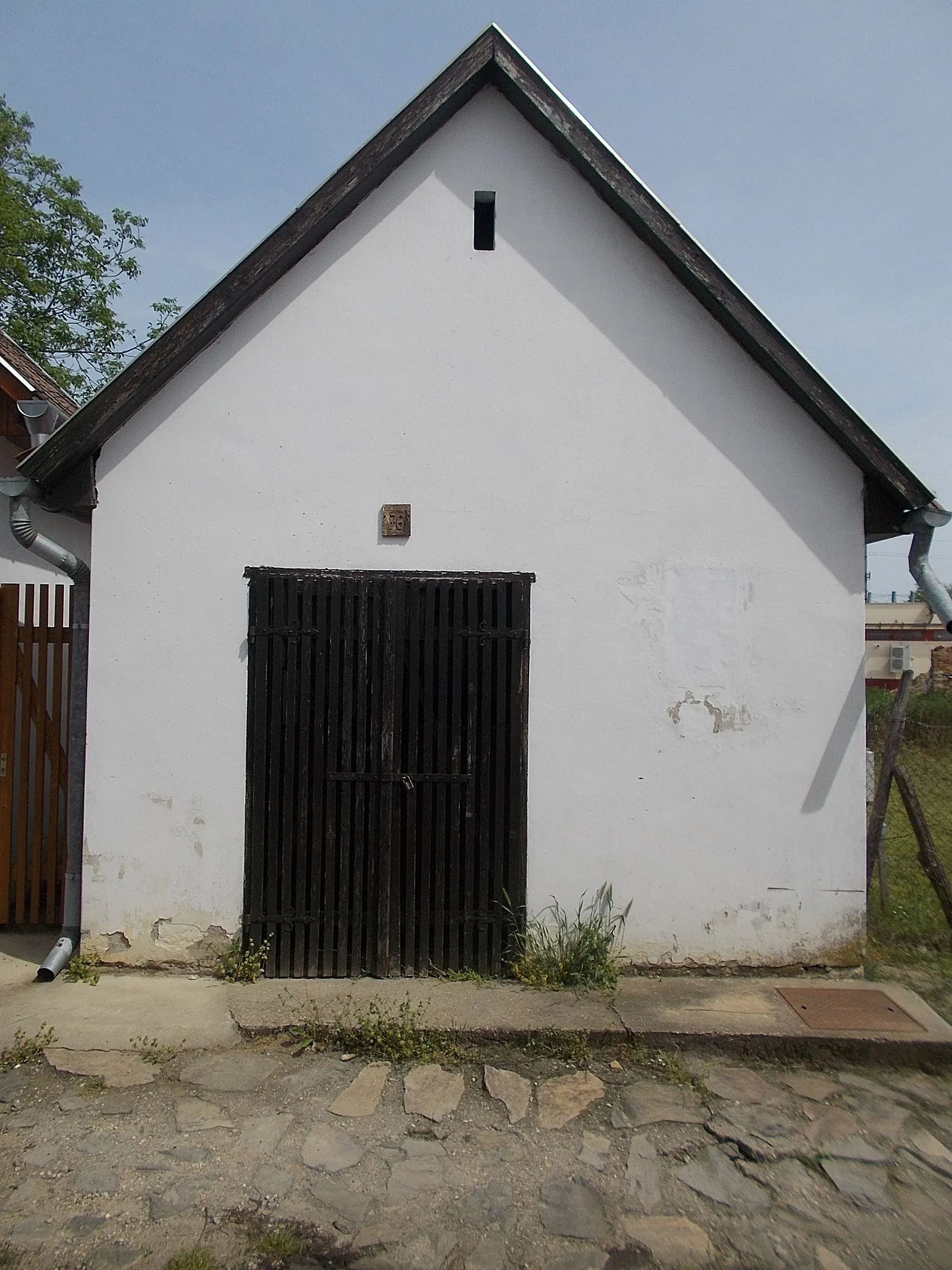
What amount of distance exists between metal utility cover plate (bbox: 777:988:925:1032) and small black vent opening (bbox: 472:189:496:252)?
4.59 m

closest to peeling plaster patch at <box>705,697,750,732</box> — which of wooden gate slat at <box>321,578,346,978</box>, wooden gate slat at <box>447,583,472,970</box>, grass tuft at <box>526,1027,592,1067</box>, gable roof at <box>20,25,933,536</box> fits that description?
wooden gate slat at <box>447,583,472,970</box>

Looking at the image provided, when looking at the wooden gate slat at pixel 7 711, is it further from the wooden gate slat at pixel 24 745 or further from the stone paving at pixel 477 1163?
the stone paving at pixel 477 1163

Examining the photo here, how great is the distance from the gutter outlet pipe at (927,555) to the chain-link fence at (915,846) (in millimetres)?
1332

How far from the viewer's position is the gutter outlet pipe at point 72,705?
190 inches

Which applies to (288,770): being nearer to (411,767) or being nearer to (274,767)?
(274,767)

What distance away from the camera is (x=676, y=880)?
16.6 feet

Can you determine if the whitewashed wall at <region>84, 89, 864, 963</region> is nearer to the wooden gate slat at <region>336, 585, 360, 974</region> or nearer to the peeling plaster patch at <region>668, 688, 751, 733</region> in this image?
the peeling plaster patch at <region>668, 688, 751, 733</region>

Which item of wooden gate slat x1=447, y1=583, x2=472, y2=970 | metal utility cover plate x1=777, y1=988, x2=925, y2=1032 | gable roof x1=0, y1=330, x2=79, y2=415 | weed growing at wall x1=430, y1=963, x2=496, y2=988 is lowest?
metal utility cover plate x1=777, y1=988, x2=925, y2=1032

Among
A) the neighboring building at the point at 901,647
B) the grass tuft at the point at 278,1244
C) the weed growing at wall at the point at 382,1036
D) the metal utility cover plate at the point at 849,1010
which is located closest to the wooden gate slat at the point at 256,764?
the weed growing at wall at the point at 382,1036

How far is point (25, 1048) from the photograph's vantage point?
4066mm

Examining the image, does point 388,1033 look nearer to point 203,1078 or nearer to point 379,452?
point 203,1078

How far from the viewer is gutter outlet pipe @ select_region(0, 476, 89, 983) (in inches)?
190

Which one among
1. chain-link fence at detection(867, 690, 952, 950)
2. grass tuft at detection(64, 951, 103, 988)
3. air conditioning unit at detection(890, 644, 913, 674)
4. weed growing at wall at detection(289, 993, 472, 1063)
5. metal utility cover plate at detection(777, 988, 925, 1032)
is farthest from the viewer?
air conditioning unit at detection(890, 644, 913, 674)

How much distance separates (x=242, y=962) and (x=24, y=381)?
Result: 4301mm
